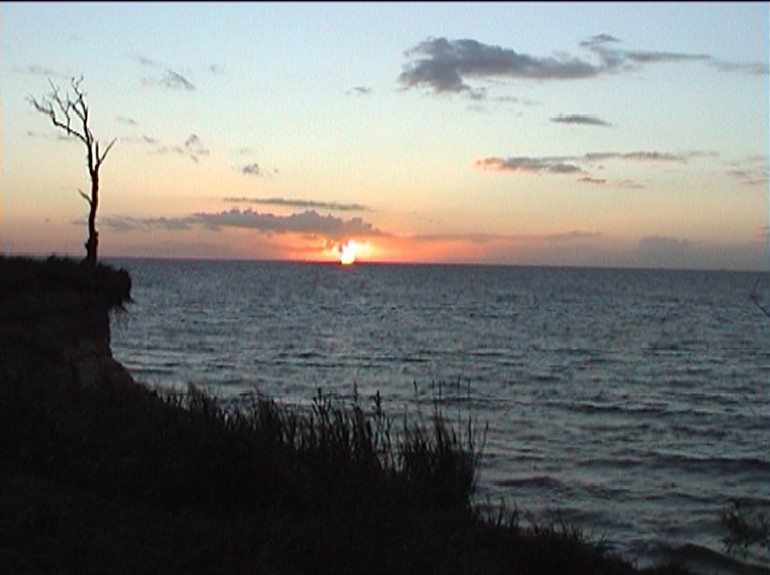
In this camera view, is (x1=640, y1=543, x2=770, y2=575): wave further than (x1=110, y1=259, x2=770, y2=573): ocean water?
No

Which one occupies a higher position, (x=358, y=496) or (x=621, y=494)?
(x=358, y=496)

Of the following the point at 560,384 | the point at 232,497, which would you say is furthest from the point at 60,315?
the point at 560,384

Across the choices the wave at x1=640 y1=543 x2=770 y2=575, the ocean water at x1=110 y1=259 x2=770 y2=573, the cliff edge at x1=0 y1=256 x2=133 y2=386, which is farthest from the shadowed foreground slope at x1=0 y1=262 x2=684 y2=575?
the cliff edge at x1=0 y1=256 x2=133 y2=386

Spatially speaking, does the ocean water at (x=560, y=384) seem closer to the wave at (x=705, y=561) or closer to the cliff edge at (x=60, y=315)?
the wave at (x=705, y=561)

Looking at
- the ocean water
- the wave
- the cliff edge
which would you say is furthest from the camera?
the cliff edge

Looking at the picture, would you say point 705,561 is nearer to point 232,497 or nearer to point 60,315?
point 232,497

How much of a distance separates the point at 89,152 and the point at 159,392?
15.8 m

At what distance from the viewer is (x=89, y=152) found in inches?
1061

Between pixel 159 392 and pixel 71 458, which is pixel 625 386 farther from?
pixel 71 458

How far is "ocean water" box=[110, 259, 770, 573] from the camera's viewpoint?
1700 cm

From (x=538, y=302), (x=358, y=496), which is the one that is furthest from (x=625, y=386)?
(x=538, y=302)

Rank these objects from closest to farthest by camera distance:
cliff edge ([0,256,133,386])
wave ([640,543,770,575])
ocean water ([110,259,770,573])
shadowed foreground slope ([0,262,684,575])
Result: 1. shadowed foreground slope ([0,262,684,575])
2. wave ([640,543,770,575])
3. ocean water ([110,259,770,573])
4. cliff edge ([0,256,133,386])

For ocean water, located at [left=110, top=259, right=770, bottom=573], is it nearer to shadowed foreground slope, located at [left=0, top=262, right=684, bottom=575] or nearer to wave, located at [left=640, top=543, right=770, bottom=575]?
wave, located at [left=640, top=543, right=770, bottom=575]

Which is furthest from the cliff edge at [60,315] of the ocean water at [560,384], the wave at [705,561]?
the wave at [705,561]
